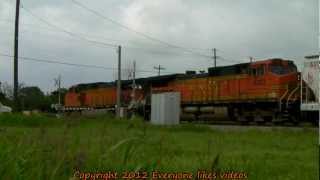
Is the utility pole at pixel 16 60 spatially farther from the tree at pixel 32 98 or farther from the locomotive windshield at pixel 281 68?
the tree at pixel 32 98

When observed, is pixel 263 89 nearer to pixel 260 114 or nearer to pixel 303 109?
pixel 260 114

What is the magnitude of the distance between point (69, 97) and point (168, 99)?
93.4ft

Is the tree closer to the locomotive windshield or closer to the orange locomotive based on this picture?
the orange locomotive

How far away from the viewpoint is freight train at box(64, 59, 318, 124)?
30500mm

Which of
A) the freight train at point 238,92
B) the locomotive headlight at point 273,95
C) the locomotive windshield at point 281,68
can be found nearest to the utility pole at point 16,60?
the freight train at point 238,92

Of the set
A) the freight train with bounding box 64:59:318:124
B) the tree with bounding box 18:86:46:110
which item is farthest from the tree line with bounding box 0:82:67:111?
the freight train with bounding box 64:59:318:124

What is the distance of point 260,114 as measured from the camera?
31781mm

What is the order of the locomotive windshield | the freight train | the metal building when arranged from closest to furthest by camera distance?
1. the metal building
2. the freight train
3. the locomotive windshield

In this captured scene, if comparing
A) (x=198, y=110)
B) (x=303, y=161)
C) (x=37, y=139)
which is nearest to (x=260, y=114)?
(x=198, y=110)

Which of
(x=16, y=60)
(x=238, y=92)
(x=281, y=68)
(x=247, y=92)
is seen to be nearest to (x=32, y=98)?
(x=16, y=60)

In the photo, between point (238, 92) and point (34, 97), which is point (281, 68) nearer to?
point (238, 92)

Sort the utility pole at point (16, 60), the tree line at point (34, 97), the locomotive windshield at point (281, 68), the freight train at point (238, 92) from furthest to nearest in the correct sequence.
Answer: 1. the tree line at point (34, 97)
2. the utility pole at point (16, 60)
3. the locomotive windshield at point (281, 68)
4. the freight train at point (238, 92)

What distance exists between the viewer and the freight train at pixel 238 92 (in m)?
30.5

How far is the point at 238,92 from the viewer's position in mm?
33438
